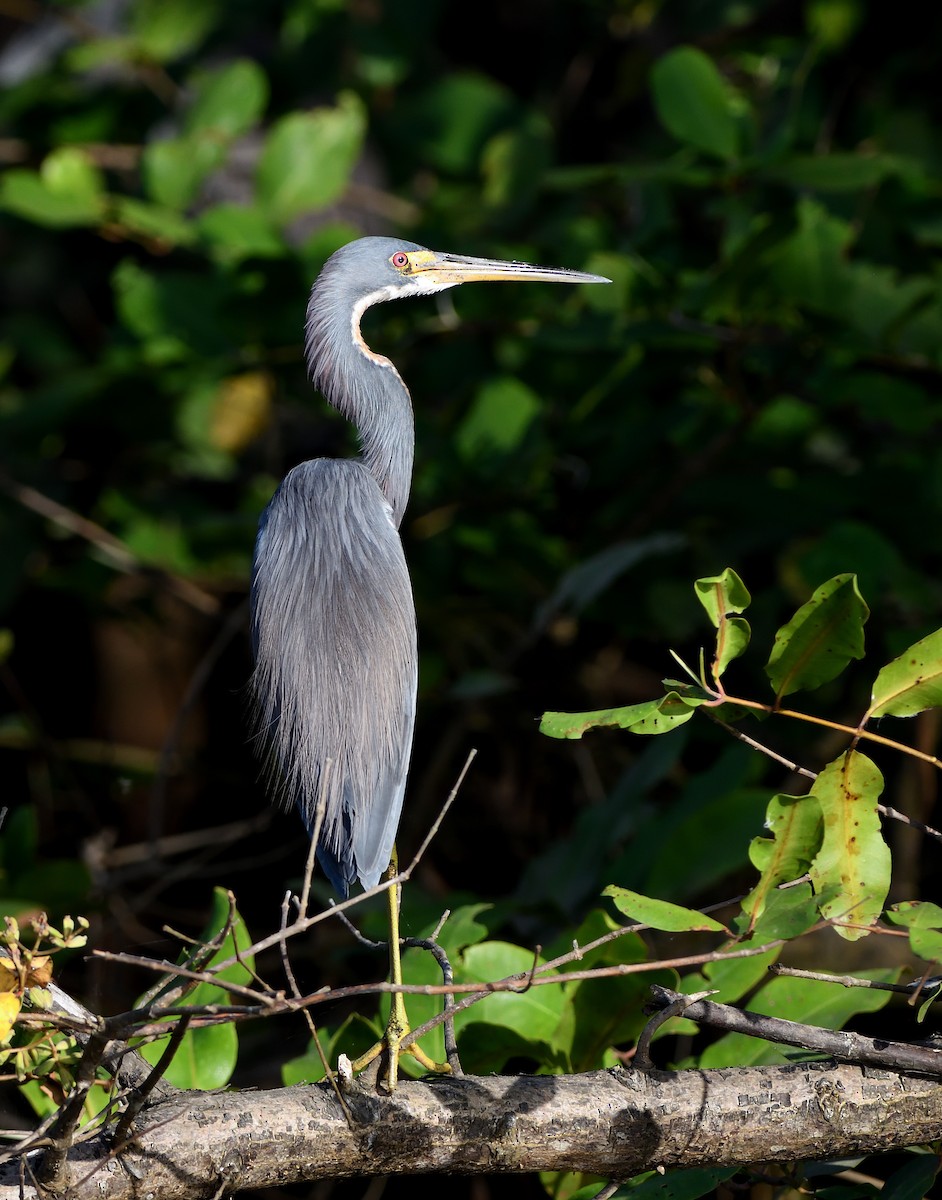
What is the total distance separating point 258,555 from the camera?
8.14 feet

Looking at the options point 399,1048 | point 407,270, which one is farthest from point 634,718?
point 407,270

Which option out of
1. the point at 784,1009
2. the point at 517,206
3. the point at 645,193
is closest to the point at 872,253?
the point at 645,193

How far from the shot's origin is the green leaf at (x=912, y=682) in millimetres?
1539

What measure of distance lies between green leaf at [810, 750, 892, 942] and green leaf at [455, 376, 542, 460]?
2222 mm

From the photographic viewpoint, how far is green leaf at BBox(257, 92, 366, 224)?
375 centimetres

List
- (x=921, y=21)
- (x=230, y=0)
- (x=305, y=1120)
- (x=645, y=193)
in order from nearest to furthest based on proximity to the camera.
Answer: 1. (x=305, y=1120)
2. (x=645, y=193)
3. (x=921, y=21)
4. (x=230, y=0)

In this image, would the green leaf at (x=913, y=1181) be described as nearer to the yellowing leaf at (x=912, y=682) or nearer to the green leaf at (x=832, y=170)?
the yellowing leaf at (x=912, y=682)

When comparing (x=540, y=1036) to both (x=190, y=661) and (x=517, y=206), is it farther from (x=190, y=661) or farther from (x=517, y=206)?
(x=190, y=661)

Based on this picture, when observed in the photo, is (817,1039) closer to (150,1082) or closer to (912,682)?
(912,682)

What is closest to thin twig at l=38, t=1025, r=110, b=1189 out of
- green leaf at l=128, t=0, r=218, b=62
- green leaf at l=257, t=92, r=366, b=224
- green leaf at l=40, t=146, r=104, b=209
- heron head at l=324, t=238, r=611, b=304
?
heron head at l=324, t=238, r=611, b=304

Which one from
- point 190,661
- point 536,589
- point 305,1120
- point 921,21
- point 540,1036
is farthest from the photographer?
point 190,661

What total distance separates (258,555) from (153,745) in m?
3.70

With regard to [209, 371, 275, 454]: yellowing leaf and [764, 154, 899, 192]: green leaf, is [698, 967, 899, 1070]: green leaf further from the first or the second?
[209, 371, 275, 454]: yellowing leaf

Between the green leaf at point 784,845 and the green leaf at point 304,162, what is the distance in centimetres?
271
